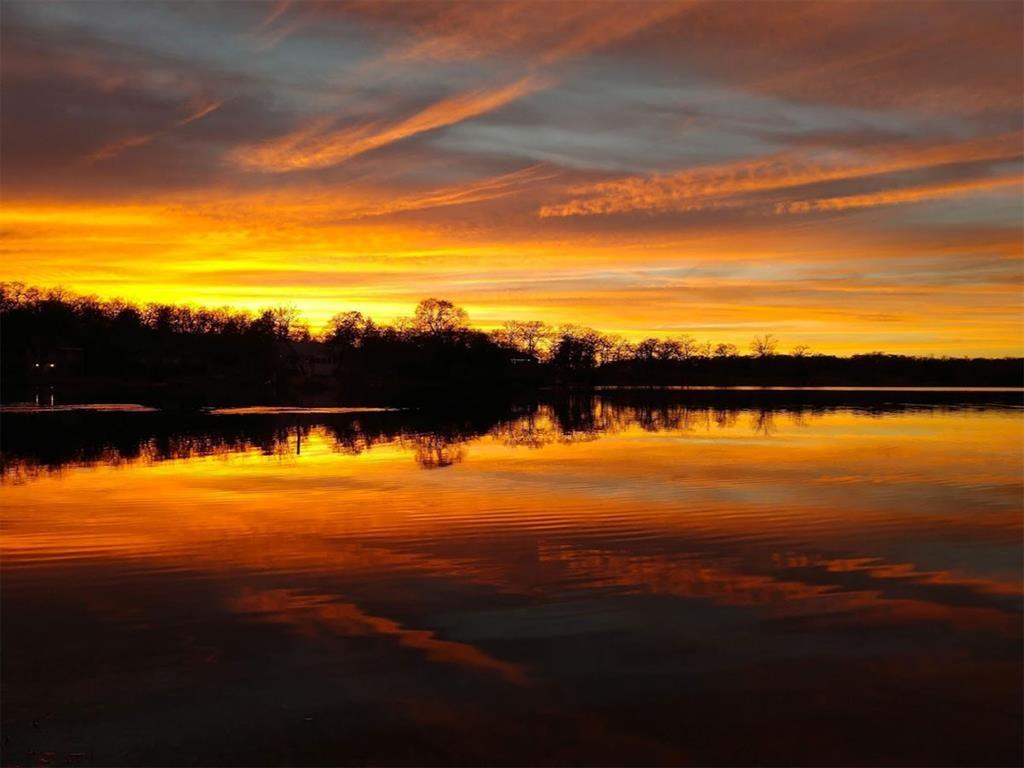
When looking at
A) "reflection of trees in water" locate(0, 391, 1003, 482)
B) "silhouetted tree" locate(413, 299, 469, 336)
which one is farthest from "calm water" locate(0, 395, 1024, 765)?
"silhouetted tree" locate(413, 299, 469, 336)

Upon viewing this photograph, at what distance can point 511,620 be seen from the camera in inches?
367

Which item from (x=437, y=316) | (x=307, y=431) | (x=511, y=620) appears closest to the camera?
(x=511, y=620)

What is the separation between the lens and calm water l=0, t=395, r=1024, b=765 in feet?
21.7

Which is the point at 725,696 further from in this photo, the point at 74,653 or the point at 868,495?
the point at 868,495

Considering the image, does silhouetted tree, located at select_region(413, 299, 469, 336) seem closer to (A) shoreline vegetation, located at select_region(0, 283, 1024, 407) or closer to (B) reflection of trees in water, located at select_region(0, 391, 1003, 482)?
(A) shoreline vegetation, located at select_region(0, 283, 1024, 407)

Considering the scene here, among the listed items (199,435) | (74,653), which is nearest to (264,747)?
(74,653)

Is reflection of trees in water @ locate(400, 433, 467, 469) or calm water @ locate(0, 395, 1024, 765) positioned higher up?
reflection of trees in water @ locate(400, 433, 467, 469)

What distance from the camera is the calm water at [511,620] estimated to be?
6.62 metres

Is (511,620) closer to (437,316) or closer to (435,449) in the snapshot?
(435,449)

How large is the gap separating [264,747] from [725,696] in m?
3.73

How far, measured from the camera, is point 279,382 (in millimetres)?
119312

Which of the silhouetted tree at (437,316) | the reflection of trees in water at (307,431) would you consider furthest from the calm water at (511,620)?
the silhouetted tree at (437,316)

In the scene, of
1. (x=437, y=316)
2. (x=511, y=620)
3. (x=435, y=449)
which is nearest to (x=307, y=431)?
(x=435, y=449)

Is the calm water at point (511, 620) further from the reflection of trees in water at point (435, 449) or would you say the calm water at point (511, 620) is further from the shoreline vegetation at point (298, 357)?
the shoreline vegetation at point (298, 357)
